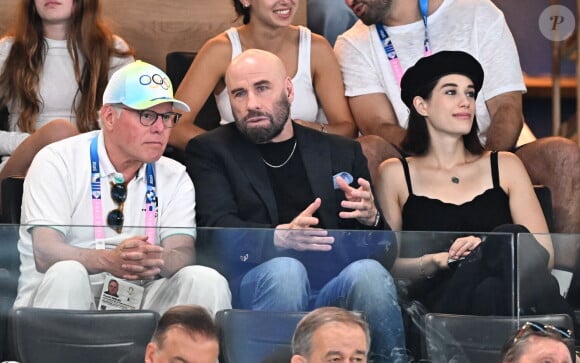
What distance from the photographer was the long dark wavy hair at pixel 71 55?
4.70m

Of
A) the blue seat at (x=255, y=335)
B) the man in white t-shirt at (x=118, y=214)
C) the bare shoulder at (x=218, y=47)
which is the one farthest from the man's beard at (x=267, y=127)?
the blue seat at (x=255, y=335)

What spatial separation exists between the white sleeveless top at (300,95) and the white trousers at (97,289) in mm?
1389

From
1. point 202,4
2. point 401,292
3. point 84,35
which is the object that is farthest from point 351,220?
point 202,4

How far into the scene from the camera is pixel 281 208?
13.5 feet

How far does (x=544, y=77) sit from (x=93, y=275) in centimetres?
350

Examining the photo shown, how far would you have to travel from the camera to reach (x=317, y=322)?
3379mm

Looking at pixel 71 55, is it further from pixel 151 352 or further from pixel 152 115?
pixel 151 352

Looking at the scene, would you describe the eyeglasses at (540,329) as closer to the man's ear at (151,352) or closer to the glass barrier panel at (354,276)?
the glass barrier panel at (354,276)

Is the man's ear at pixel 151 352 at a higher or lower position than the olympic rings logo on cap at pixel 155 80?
lower

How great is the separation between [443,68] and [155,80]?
983 mm

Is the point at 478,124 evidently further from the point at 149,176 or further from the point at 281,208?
the point at 149,176

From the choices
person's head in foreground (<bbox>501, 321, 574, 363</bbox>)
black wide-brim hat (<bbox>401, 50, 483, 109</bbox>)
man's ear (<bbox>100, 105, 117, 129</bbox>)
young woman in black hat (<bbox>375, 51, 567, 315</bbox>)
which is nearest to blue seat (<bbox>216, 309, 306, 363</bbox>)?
person's head in foreground (<bbox>501, 321, 574, 363</bbox>)

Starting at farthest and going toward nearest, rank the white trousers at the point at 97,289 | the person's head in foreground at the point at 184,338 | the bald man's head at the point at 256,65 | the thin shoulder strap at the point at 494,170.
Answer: the thin shoulder strap at the point at 494,170 → the bald man's head at the point at 256,65 → the white trousers at the point at 97,289 → the person's head in foreground at the point at 184,338

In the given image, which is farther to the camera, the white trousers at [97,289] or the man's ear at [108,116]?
the man's ear at [108,116]
